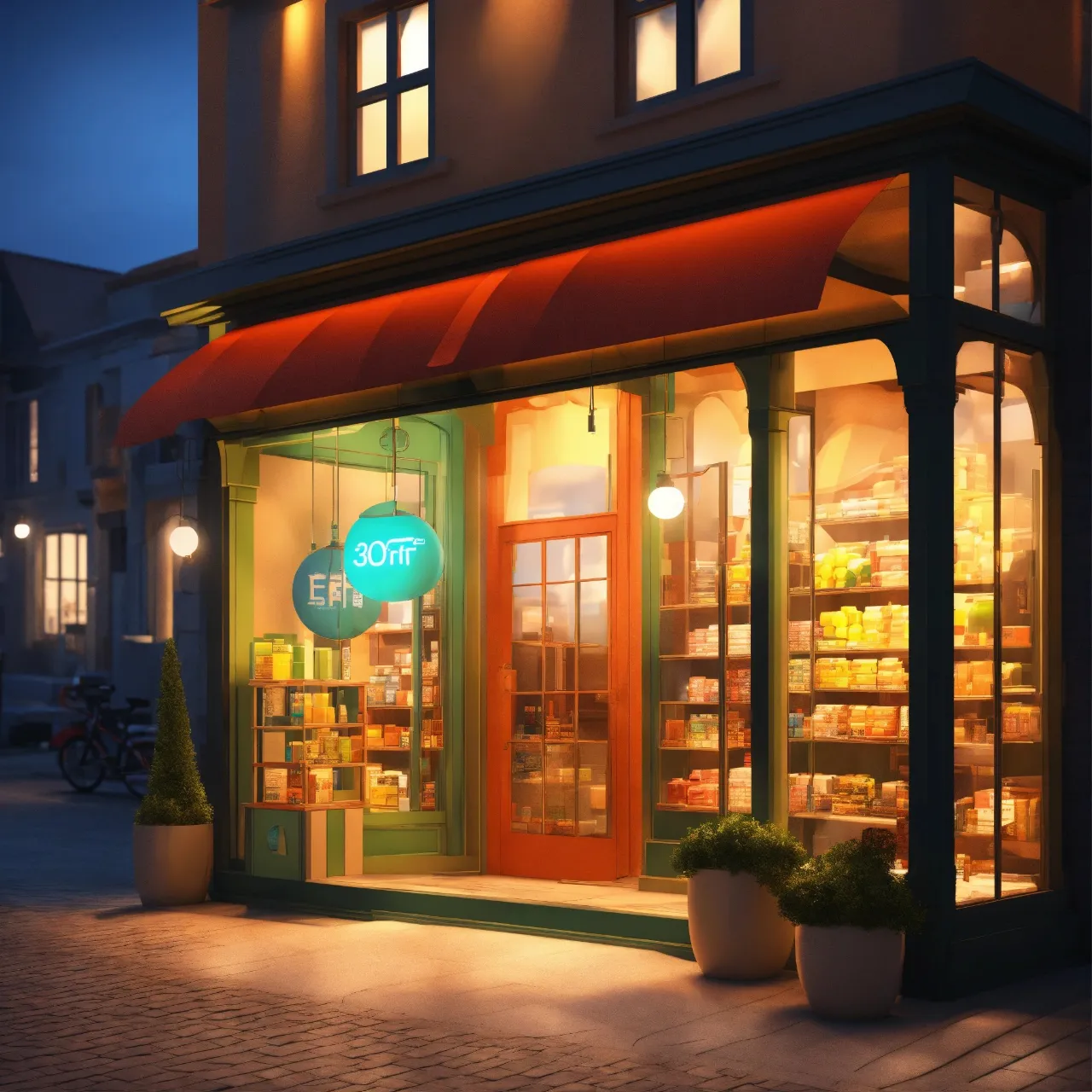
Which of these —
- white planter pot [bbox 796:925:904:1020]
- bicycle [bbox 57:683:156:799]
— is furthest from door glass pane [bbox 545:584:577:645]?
bicycle [bbox 57:683:156:799]

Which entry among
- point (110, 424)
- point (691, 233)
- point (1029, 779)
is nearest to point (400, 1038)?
point (1029, 779)

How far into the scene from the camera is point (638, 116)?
10.2 meters

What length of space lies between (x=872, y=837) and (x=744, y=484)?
3.39m

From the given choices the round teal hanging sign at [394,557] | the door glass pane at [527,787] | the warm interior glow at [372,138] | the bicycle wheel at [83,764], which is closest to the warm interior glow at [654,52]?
the warm interior glow at [372,138]

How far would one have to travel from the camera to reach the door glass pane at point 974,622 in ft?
29.1

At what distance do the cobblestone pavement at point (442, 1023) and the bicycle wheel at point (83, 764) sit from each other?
37.7 ft

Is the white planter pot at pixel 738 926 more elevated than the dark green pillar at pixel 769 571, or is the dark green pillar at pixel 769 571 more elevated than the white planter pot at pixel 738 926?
the dark green pillar at pixel 769 571

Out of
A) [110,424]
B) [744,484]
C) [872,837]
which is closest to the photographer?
[872,837]

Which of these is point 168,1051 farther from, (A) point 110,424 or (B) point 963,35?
(A) point 110,424

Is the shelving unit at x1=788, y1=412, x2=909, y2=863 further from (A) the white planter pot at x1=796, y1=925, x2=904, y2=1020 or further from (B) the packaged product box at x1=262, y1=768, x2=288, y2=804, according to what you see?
(B) the packaged product box at x1=262, y1=768, x2=288, y2=804

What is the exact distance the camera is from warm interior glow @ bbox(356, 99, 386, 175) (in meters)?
12.2

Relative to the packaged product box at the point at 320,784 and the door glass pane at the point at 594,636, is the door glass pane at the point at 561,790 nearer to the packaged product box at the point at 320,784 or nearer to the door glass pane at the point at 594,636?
the door glass pane at the point at 594,636

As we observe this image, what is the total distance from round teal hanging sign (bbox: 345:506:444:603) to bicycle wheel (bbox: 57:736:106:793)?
Result: 12219 mm

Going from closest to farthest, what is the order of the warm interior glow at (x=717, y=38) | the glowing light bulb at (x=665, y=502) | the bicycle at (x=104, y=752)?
the warm interior glow at (x=717, y=38)
the glowing light bulb at (x=665, y=502)
the bicycle at (x=104, y=752)
